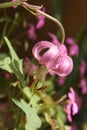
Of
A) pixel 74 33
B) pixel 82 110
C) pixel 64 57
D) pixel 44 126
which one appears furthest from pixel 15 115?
pixel 82 110

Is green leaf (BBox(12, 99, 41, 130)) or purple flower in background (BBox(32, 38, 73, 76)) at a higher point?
purple flower in background (BBox(32, 38, 73, 76))

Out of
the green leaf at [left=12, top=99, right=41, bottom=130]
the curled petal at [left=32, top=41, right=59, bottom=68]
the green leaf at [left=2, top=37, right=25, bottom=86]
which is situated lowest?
the green leaf at [left=12, top=99, right=41, bottom=130]

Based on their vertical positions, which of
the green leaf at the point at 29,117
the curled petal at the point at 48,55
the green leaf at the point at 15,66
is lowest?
the green leaf at the point at 29,117

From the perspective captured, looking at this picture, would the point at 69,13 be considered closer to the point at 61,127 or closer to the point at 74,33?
the point at 74,33

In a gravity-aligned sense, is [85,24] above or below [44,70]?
below

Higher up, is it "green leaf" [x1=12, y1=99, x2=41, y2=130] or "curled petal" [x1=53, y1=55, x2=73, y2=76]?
"curled petal" [x1=53, y1=55, x2=73, y2=76]

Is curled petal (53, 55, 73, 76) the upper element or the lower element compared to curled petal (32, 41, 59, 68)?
lower

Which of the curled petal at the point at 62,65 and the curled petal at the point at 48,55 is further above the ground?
the curled petal at the point at 48,55

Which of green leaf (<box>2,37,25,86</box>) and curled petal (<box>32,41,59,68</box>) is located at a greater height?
curled petal (<box>32,41,59,68</box>)

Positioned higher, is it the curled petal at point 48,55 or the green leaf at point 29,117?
the curled petal at point 48,55

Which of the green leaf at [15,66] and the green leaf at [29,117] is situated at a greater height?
the green leaf at [15,66]

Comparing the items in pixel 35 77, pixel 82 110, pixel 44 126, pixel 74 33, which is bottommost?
pixel 82 110
